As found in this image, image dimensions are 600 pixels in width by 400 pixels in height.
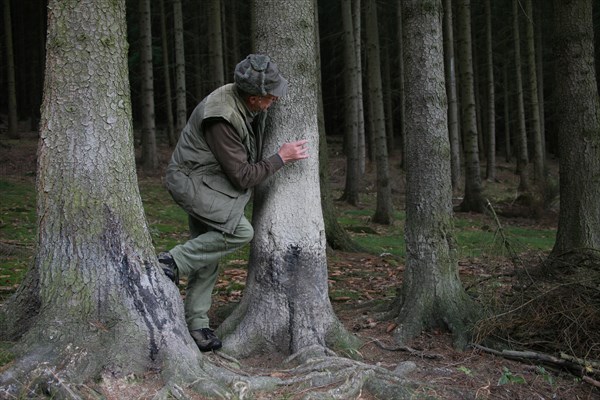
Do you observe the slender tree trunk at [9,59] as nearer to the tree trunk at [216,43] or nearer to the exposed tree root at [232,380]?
the tree trunk at [216,43]

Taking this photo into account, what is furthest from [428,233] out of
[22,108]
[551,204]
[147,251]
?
[22,108]

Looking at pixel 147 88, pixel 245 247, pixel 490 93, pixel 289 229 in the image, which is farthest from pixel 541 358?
pixel 490 93

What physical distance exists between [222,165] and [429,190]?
6.87 feet

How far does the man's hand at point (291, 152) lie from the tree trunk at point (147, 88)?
15953 millimetres

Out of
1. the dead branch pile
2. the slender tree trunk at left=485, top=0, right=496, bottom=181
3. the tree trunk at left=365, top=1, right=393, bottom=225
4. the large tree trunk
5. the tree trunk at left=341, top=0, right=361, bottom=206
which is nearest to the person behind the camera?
the large tree trunk

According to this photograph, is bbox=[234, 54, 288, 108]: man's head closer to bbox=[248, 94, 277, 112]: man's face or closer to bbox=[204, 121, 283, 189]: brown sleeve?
bbox=[248, 94, 277, 112]: man's face

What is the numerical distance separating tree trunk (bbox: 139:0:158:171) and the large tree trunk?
630 inches

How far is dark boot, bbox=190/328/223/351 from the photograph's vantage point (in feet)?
15.1

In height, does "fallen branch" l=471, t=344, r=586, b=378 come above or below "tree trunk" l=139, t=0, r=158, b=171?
below

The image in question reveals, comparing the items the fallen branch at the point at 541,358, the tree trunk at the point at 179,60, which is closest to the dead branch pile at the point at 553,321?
the fallen branch at the point at 541,358

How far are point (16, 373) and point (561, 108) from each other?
6962 mm

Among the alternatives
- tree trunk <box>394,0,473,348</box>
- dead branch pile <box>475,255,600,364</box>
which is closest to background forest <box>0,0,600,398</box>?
dead branch pile <box>475,255,600,364</box>

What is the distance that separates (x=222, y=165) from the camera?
4414 mm

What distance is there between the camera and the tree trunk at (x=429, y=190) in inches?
214
